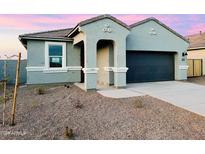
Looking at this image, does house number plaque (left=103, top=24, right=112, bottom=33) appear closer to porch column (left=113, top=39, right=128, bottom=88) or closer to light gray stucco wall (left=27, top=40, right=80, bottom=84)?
porch column (left=113, top=39, right=128, bottom=88)

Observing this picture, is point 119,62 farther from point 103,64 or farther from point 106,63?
point 103,64

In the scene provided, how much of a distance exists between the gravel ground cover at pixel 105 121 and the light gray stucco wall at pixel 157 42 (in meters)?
6.54

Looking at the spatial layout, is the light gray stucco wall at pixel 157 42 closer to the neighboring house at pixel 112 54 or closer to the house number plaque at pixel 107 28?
the neighboring house at pixel 112 54

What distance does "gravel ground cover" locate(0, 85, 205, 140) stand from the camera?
481cm

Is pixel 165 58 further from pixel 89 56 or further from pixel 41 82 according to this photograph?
pixel 41 82

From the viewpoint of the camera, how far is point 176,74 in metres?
15.1

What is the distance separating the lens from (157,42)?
14141 millimetres

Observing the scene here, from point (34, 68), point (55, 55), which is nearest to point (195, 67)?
point (55, 55)

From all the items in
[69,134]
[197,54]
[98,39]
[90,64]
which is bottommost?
[69,134]

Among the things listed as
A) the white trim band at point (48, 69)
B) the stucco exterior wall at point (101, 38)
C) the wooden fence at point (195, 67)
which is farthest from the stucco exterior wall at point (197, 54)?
the white trim band at point (48, 69)

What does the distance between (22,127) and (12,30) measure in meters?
12.5

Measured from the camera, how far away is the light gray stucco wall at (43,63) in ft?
41.2

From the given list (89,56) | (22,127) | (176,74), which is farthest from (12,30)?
(176,74)

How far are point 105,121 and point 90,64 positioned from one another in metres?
5.23
